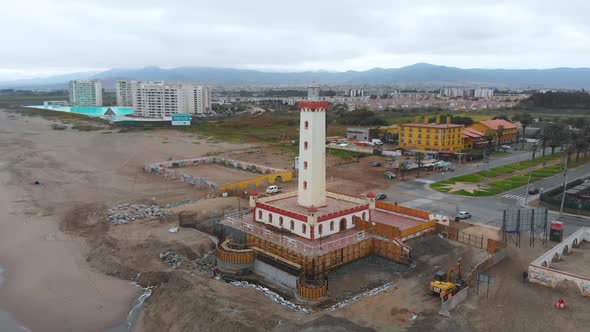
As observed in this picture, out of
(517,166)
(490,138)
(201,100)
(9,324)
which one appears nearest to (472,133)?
(490,138)

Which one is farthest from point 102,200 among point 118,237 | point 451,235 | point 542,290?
point 542,290

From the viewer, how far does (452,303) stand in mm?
18938

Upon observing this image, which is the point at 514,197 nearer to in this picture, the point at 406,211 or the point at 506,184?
the point at 506,184

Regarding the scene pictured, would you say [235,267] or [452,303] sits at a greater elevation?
[452,303]

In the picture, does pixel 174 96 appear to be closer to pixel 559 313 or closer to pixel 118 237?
pixel 118 237

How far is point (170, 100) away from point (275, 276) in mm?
125017

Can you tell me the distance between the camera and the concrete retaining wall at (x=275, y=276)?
2302 cm

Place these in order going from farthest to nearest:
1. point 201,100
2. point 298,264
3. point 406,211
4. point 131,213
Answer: point 201,100 → point 131,213 → point 406,211 → point 298,264

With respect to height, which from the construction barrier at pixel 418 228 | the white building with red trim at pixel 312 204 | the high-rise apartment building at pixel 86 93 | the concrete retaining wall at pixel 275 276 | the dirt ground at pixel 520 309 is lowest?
the concrete retaining wall at pixel 275 276

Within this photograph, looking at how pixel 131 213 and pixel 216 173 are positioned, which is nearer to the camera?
pixel 131 213

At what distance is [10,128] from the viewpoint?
9762 centimetres

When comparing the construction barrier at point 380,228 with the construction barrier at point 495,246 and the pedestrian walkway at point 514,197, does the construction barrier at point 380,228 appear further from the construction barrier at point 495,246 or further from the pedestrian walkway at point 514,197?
the pedestrian walkway at point 514,197

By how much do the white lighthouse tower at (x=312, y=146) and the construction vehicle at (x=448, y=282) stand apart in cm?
855

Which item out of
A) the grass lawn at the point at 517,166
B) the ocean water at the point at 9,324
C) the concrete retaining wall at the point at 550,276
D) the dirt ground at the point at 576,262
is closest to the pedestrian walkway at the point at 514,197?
the dirt ground at the point at 576,262
